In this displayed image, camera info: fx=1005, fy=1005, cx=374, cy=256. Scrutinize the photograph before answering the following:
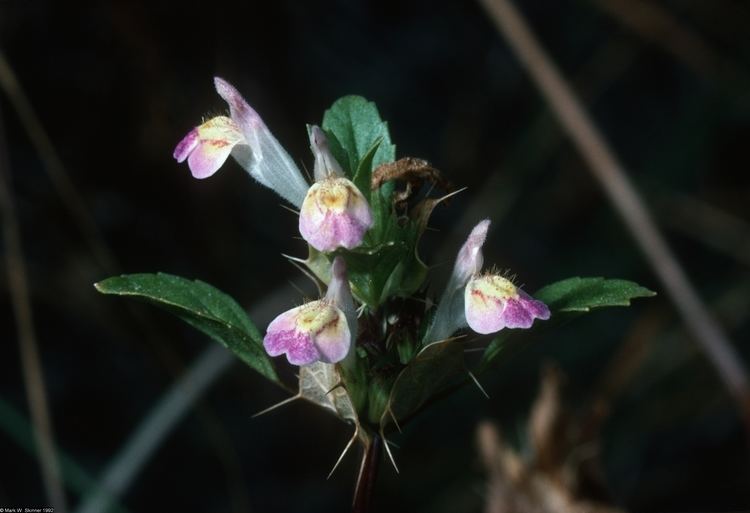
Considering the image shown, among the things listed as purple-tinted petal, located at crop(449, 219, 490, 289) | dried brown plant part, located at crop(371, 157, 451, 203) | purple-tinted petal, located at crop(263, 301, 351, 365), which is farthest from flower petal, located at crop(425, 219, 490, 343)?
purple-tinted petal, located at crop(263, 301, 351, 365)

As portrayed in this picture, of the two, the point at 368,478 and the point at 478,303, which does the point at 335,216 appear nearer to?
the point at 478,303

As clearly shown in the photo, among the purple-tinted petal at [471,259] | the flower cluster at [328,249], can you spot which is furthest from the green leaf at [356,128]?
the purple-tinted petal at [471,259]

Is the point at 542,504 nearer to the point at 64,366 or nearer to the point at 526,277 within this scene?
the point at 64,366

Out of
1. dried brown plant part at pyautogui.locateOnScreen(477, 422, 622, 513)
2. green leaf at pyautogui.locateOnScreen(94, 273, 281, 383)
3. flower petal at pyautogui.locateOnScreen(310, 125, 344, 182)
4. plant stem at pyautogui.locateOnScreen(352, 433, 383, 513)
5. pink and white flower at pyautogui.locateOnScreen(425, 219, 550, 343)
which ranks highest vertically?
flower petal at pyautogui.locateOnScreen(310, 125, 344, 182)

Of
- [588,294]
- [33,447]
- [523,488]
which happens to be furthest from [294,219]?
[588,294]

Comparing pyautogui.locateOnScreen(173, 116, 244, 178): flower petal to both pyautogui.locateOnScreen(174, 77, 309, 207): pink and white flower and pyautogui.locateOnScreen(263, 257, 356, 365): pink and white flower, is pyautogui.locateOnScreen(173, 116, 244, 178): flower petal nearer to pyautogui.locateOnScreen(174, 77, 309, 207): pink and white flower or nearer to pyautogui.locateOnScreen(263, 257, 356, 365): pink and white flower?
pyautogui.locateOnScreen(174, 77, 309, 207): pink and white flower

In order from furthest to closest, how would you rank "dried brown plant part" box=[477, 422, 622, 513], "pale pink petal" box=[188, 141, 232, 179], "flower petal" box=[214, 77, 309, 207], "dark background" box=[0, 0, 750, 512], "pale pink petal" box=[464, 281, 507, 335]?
"dark background" box=[0, 0, 750, 512] → "dried brown plant part" box=[477, 422, 622, 513] → "flower petal" box=[214, 77, 309, 207] → "pale pink petal" box=[188, 141, 232, 179] → "pale pink petal" box=[464, 281, 507, 335]
